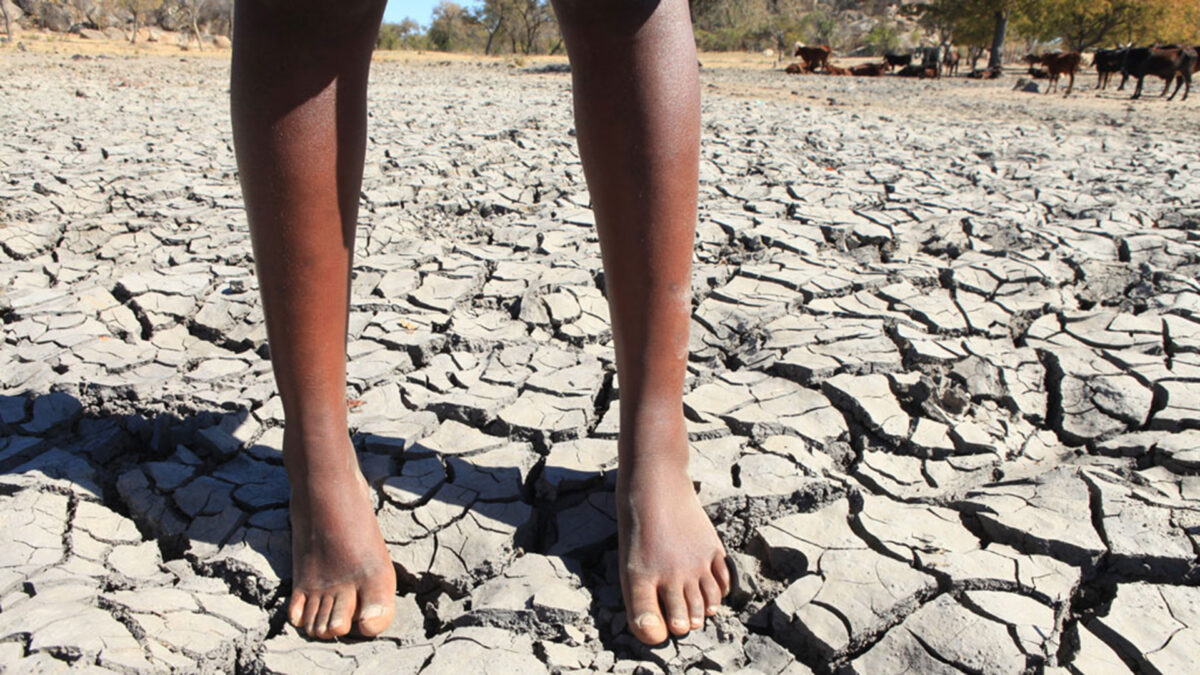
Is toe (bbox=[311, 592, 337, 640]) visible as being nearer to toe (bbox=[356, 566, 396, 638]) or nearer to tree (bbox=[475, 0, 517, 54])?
toe (bbox=[356, 566, 396, 638])

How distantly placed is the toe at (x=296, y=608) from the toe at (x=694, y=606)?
0.54 m

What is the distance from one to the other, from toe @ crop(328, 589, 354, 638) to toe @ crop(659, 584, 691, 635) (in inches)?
17.0

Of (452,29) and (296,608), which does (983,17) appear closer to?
(452,29)

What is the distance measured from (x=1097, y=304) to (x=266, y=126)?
2286mm

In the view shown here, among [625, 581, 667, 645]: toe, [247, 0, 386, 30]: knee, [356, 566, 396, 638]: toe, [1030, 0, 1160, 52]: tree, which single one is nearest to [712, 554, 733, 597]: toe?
[625, 581, 667, 645]: toe

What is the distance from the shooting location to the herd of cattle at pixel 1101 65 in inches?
452

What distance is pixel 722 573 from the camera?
121cm

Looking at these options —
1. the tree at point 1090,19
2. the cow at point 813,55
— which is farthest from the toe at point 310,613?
the tree at point 1090,19

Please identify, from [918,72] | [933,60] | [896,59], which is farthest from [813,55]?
[933,60]

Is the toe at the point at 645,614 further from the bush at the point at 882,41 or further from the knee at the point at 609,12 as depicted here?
the bush at the point at 882,41

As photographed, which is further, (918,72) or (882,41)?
(882,41)

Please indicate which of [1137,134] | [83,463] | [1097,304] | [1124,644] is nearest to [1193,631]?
[1124,644]

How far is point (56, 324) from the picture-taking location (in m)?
→ 2.17

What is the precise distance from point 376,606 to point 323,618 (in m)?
0.07
